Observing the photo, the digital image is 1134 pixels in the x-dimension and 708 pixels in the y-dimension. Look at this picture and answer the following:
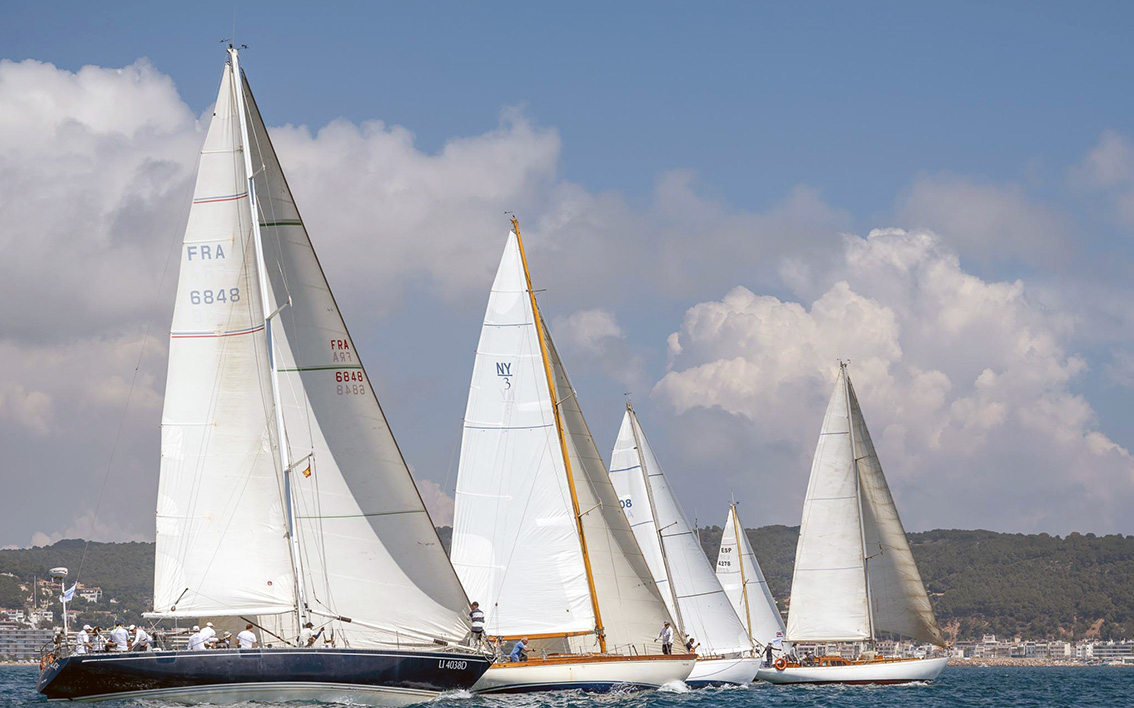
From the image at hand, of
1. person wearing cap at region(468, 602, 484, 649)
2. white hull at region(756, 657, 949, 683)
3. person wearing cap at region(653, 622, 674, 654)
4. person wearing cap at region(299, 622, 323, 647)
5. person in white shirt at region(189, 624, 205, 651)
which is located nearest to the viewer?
person in white shirt at region(189, 624, 205, 651)

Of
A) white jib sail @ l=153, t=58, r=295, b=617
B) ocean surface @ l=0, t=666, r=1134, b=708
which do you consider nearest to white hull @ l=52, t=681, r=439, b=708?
ocean surface @ l=0, t=666, r=1134, b=708

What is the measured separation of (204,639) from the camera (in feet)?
86.3

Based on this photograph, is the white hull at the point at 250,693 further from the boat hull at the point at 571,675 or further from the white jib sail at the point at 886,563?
the white jib sail at the point at 886,563

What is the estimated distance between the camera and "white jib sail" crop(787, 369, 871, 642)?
50125mm

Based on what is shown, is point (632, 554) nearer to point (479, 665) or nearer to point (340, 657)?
point (479, 665)

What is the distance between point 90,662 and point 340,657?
4.69m

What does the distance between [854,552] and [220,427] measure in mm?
29873

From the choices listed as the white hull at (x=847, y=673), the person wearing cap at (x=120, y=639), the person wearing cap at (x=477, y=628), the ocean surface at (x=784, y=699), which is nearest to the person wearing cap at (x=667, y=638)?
the ocean surface at (x=784, y=699)

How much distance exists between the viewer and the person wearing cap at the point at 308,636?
26516 mm

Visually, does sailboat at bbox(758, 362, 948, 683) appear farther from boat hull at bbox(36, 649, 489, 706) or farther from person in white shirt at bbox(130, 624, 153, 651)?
person in white shirt at bbox(130, 624, 153, 651)

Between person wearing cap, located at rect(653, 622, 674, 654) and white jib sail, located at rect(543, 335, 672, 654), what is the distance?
9.4 inches

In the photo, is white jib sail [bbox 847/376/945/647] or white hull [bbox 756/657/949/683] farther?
white jib sail [bbox 847/376/945/647]

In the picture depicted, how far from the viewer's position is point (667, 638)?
34.2 m

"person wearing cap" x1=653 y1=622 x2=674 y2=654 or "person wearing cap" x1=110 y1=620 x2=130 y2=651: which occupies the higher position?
"person wearing cap" x1=110 y1=620 x2=130 y2=651
